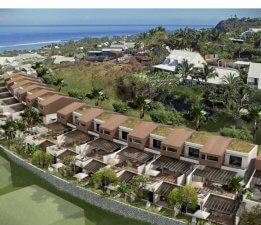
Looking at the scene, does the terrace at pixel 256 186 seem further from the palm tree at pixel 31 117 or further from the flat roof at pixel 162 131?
the palm tree at pixel 31 117

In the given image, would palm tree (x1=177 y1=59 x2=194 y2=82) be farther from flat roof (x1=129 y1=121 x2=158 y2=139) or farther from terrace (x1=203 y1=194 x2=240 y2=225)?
terrace (x1=203 y1=194 x2=240 y2=225)

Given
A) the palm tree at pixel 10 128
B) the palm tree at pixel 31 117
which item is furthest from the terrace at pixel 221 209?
the palm tree at pixel 31 117

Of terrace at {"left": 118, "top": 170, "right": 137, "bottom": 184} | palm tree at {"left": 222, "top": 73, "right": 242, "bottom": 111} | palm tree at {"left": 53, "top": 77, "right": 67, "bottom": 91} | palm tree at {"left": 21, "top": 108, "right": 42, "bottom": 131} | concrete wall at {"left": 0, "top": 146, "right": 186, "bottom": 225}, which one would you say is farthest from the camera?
palm tree at {"left": 53, "top": 77, "right": 67, "bottom": 91}

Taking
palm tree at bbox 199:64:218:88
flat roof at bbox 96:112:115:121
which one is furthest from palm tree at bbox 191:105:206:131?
palm tree at bbox 199:64:218:88

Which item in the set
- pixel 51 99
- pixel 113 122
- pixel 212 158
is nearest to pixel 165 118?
pixel 113 122

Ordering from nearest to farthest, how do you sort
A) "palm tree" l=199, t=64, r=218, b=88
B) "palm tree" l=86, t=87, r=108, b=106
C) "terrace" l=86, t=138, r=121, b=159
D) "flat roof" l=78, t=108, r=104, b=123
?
"terrace" l=86, t=138, r=121, b=159, "flat roof" l=78, t=108, r=104, b=123, "palm tree" l=86, t=87, r=108, b=106, "palm tree" l=199, t=64, r=218, b=88

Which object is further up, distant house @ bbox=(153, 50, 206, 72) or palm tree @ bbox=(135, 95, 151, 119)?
distant house @ bbox=(153, 50, 206, 72)

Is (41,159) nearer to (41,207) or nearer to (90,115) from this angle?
(41,207)
